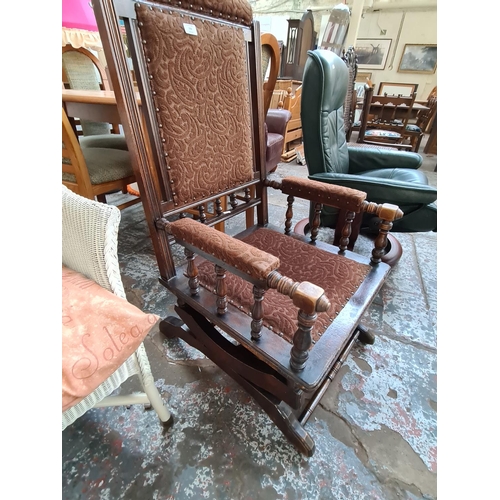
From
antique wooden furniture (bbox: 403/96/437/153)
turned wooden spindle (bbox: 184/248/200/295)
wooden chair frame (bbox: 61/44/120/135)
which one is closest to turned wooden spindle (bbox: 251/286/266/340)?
turned wooden spindle (bbox: 184/248/200/295)

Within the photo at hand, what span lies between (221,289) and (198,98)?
1.99 feet

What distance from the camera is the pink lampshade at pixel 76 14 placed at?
204 centimetres

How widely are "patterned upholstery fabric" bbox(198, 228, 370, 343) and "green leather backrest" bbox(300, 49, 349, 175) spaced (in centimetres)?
59

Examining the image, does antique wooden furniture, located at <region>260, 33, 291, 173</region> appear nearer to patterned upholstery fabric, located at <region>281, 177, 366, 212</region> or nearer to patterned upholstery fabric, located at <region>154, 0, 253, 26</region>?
patterned upholstery fabric, located at <region>154, 0, 253, 26</region>

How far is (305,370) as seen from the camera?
2.19ft

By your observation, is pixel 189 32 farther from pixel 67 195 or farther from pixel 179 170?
pixel 67 195

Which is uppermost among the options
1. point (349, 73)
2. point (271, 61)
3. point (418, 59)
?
point (418, 59)

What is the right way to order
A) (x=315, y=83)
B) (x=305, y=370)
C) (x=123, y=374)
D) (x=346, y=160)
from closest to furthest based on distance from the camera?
(x=305, y=370), (x=123, y=374), (x=315, y=83), (x=346, y=160)

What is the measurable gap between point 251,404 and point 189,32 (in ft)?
4.33

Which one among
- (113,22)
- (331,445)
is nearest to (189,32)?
(113,22)

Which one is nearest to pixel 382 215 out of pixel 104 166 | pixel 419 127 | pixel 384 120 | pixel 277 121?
pixel 104 166

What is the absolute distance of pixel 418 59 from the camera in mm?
6574

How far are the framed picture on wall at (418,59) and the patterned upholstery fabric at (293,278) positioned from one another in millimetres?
8296

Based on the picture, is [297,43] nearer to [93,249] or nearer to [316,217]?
[316,217]
